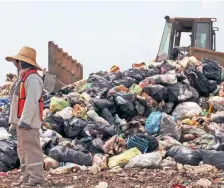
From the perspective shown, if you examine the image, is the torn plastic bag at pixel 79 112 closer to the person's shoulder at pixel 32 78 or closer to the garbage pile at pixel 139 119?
the garbage pile at pixel 139 119

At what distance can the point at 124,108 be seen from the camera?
8359mm

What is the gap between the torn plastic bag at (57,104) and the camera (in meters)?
8.21

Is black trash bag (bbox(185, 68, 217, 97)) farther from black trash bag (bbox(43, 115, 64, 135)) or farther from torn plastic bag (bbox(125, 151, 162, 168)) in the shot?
torn plastic bag (bbox(125, 151, 162, 168))

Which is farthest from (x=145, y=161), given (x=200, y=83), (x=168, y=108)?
(x=200, y=83)

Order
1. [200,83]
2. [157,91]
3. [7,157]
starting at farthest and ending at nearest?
[200,83]
[157,91]
[7,157]

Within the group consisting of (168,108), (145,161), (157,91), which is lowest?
(145,161)

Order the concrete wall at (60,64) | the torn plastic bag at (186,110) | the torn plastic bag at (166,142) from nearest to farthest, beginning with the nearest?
the torn plastic bag at (166,142)
the torn plastic bag at (186,110)
the concrete wall at (60,64)

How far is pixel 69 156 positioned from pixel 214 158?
185cm

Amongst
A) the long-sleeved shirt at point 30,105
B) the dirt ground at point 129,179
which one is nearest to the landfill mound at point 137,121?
the dirt ground at point 129,179

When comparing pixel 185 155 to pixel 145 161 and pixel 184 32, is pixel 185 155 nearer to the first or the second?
pixel 145 161

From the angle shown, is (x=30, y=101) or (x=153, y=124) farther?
(x=153, y=124)

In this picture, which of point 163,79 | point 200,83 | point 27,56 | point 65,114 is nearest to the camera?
point 27,56

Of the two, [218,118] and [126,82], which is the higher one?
[126,82]

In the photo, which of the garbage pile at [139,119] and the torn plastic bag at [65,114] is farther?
the torn plastic bag at [65,114]
